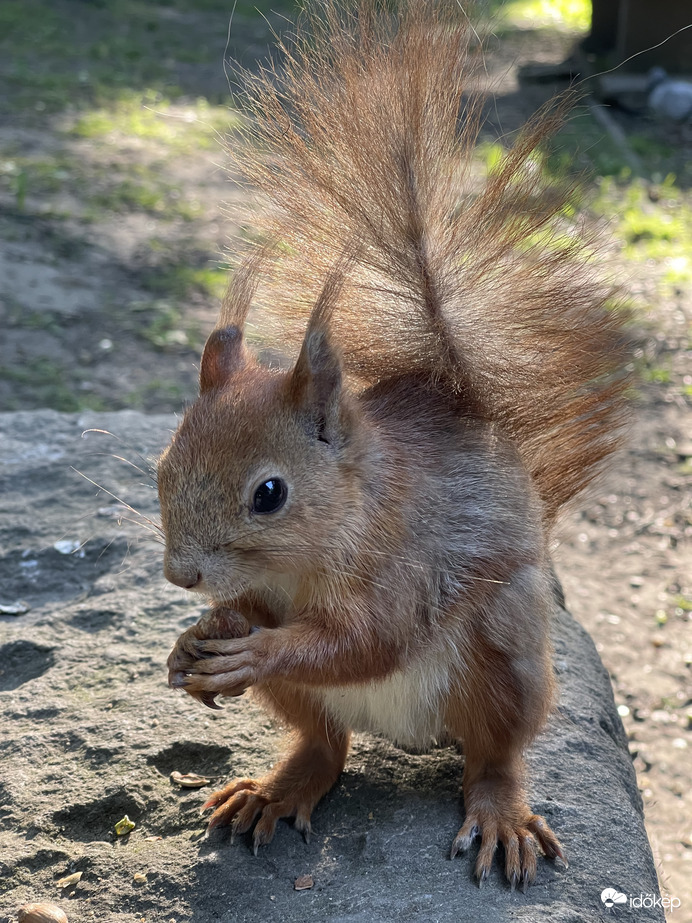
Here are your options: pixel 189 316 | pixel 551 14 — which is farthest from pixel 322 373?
pixel 551 14

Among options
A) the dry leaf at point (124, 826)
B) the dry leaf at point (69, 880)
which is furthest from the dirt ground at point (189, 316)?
the dry leaf at point (69, 880)

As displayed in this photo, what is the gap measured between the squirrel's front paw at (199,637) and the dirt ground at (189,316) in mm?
907

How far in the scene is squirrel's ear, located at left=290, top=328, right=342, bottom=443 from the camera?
178 cm

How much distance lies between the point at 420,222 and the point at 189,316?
343 cm

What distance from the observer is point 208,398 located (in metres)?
1.83

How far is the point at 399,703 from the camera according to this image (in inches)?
76.8

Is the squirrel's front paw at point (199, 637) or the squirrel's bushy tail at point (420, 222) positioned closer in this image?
the squirrel's front paw at point (199, 637)

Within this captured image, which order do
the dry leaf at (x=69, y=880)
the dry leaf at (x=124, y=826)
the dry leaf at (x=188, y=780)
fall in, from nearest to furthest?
the dry leaf at (x=69, y=880)
the dry leaf at (x=124, y=826)
the dry leaf at (x=188, y=780)

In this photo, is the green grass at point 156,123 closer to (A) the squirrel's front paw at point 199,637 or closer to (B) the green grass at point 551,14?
(B) the green grass at point 551,14

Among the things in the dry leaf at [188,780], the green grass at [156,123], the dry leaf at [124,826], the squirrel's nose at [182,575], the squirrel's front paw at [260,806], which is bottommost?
the dry leaf at [124,826]

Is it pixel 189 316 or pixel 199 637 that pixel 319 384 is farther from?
pixel 189 316

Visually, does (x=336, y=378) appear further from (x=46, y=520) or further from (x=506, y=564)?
(x=46, y=520)

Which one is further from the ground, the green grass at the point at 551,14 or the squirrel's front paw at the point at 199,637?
the green grass at the point at 551,14

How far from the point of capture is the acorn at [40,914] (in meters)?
1.73
